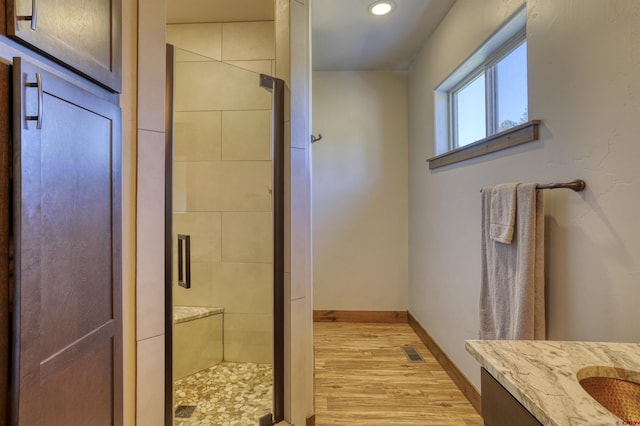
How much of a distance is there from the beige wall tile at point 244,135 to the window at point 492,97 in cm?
141

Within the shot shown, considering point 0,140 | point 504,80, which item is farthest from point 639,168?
point 0,140

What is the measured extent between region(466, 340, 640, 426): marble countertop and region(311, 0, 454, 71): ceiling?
7.47 feet

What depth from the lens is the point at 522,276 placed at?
1266 millimetres

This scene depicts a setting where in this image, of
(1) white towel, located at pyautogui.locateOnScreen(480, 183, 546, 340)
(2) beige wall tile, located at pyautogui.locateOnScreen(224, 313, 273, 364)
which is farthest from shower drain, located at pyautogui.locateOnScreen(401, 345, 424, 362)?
(2) beige wall tile, located at pyautogui.locateOnScreen(224, 313, 273, 364)

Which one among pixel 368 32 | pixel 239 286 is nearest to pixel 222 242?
pixel 239 286

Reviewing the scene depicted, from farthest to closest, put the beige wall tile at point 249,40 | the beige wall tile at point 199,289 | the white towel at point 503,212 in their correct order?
the beige wall tile at point 249,40
the beige wall tile at point 199,289
the white towel at point 503,212

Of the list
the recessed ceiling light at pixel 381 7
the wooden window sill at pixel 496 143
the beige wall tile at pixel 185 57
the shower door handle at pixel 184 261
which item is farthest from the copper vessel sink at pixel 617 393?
the recessed ceiling light at pixel 381 7

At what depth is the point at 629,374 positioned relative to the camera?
69 centimetres

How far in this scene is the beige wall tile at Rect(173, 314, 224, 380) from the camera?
4.55 ft

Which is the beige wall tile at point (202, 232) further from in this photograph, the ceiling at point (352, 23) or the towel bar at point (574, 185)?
the towel bar at point (574, 185)

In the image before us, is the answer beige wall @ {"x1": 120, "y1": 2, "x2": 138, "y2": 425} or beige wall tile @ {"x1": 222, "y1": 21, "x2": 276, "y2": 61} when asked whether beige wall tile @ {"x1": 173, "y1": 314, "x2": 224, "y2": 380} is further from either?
A: beige wall tile @ {"x1": 222, "y1": 21, "x2": 276, "y2": 61}

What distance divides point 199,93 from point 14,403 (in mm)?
1530

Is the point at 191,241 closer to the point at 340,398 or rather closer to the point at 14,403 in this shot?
the point at 14,403

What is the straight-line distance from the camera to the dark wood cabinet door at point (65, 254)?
2.25 feet
